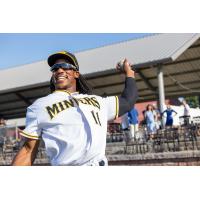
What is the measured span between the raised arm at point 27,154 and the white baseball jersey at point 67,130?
57 mm

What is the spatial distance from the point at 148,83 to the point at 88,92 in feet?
48.4

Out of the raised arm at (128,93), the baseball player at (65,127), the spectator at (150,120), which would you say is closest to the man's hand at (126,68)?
the raised arm at (128,93)

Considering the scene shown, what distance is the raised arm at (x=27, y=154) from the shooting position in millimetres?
1829

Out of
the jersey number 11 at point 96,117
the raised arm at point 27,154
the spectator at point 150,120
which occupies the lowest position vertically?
the raised arm at point 27,154

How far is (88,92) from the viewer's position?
7.64ft

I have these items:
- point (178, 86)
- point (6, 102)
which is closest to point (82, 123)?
point (178, 86)

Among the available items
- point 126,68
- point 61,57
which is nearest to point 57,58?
point 61,57

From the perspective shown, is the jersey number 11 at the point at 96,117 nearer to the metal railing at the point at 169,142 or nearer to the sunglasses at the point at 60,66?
the sunglasses at the point at 60,66

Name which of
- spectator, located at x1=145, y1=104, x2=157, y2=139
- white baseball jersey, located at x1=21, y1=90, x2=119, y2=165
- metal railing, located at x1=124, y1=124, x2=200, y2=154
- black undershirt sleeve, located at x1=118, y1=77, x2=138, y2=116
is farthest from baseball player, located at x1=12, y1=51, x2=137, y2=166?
spectator, located at x1=145, y1=104, x2=157, y2=139

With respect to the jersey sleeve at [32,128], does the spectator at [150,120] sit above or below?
above

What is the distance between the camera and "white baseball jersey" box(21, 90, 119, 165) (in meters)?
1.80

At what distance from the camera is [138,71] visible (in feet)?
49.9

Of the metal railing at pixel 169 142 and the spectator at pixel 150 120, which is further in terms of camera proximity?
the spectator at pixel 150 120

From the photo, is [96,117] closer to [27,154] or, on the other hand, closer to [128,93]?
[128,93]
